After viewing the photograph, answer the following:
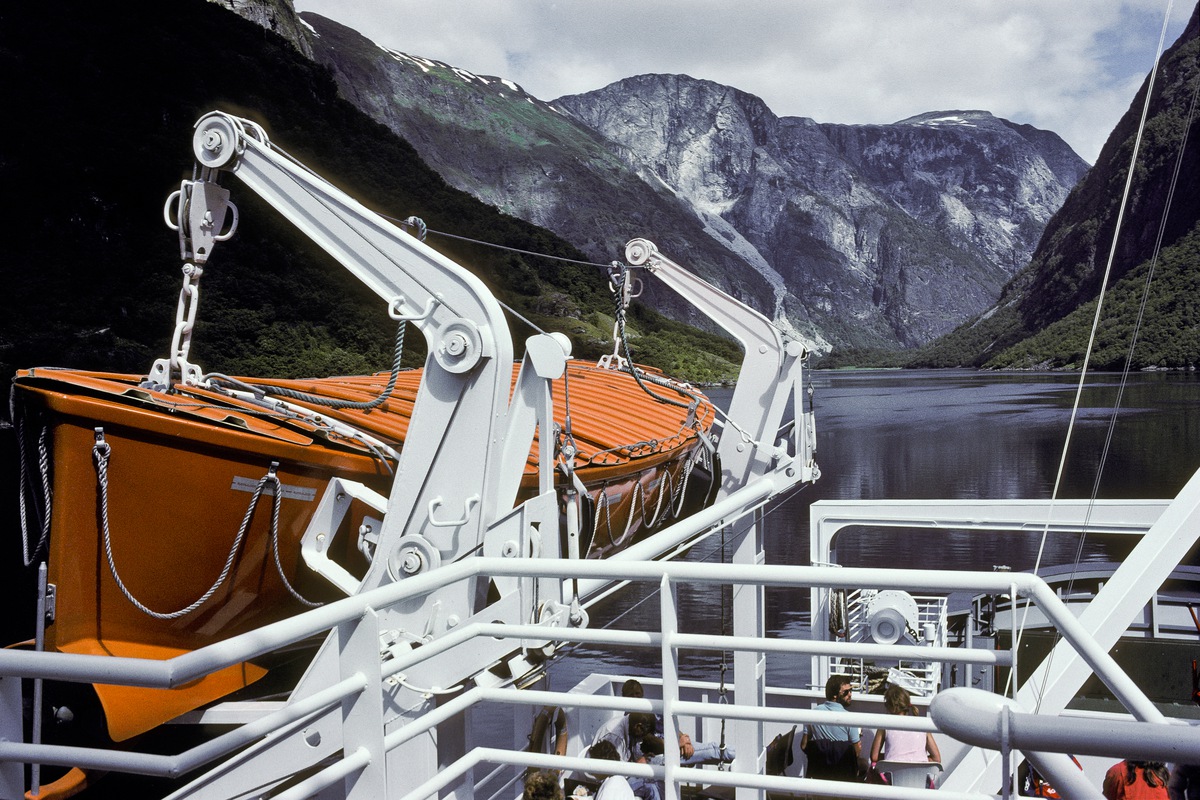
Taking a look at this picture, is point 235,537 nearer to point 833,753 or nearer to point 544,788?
point 544,788

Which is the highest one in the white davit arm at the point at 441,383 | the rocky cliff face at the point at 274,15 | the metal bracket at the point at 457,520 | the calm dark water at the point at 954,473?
the rocky cliff face at the point at 274,15

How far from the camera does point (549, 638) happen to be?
2.45 metres

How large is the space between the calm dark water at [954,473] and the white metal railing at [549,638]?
1.95m

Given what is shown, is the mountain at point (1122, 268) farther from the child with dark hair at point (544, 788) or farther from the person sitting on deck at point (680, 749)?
the child with dark hair at point (544, 788)

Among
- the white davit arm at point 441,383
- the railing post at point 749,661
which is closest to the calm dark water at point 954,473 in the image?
the railing post at point 749,661

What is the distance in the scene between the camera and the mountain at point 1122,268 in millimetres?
90375

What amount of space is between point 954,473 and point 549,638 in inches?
1403

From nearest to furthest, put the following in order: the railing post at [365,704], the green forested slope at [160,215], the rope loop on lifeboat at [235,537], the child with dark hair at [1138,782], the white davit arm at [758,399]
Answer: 1. the railing post at [365,704]
2. the child with dark hair at [1138,782]
3. the rope loop on lifeboat at [235,537]
4. the white davit arm at [758,399]
5. the green forested slope at [160,215]

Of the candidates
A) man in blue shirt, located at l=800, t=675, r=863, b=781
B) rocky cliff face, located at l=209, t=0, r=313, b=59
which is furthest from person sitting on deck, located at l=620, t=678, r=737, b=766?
rocky cliff face, located at l=209, t=0, r=313, b=59

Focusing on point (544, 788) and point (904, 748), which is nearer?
point (544, 788)

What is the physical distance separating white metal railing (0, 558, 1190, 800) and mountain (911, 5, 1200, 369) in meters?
81.9

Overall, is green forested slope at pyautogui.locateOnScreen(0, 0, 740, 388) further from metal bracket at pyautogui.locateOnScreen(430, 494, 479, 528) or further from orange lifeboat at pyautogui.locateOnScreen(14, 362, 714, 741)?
metal bracket at pyautogui.locateOnScreen(430, 494, 479, 528)

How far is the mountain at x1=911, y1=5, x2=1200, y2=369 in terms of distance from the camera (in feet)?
297

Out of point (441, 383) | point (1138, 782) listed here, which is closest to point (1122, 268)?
point (1138, 782)
